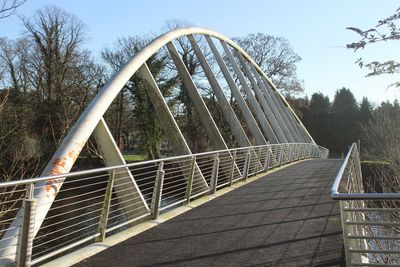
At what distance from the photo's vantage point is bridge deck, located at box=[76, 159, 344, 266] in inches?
187

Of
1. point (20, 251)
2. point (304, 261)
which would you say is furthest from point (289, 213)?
point (20, 251)

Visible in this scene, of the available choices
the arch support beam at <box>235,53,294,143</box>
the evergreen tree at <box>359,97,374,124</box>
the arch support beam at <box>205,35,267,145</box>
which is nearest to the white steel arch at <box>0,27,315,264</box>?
the arch support beam at <box>205,35,267,145</box>

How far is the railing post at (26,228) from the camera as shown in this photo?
13.5 feet

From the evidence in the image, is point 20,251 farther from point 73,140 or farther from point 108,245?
point 73,140

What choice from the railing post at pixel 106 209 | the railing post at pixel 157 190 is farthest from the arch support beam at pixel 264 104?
the railing post at pixel 106 209

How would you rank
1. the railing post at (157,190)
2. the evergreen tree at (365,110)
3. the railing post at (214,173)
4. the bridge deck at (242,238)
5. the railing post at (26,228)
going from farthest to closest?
the evergreen tree at (365,110), the railing post at (214,173), the railing post at (157,190), the bridge deck at (242,238), the railing post at (26,228)

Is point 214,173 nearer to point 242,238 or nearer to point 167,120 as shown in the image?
point 167,120

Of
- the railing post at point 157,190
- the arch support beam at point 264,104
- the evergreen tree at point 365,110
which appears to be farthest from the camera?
the evergreen tree at point 365,110

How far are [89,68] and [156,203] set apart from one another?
90.0 ft

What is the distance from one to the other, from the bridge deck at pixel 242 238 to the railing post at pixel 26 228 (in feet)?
2.23

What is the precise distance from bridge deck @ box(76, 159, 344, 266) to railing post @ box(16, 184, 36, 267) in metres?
0.68

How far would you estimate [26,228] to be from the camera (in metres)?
4.11

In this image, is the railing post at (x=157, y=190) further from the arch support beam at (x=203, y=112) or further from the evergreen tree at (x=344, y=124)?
the evergreen tree at (x=344, y=124)

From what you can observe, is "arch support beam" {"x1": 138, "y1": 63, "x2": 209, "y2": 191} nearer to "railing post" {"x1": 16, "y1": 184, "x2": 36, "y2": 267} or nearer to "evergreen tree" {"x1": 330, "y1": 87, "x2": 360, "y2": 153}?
"railing post" {"x1": 16, "y1": 184, "x2": 36, "y2": 267}
